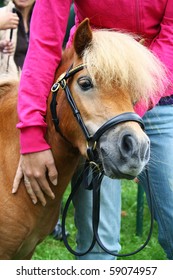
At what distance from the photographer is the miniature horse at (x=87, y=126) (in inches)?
88.7

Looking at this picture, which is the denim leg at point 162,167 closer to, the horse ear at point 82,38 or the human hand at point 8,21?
the horse ear at point 82,38

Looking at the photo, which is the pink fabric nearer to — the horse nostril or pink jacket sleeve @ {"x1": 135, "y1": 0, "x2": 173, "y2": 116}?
pink jacket sleeve @ {"x1": 135, "y1": 0, "x2": 173, "y2": 116}

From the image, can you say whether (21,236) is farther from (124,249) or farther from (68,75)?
(124,249)

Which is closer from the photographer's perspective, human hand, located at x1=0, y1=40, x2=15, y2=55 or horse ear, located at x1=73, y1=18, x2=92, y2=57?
horse ear, located at x1=73, y1=18, x2=92, y2=57

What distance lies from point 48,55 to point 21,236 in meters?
0.92

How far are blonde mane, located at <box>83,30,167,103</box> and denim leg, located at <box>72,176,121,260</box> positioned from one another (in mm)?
779

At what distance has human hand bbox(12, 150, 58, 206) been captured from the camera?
2.54 meters

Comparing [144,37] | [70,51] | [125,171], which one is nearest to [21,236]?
[125,171]

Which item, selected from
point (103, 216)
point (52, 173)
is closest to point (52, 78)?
point (52, 173)

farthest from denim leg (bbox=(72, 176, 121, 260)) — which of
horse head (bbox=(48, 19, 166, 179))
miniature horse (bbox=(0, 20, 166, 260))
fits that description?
horse head (bbox=(48, 19, 166, 179))

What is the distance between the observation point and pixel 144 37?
279cm

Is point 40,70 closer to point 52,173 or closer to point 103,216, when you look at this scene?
point 52,173

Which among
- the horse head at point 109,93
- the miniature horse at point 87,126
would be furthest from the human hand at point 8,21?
the horse head at point 109,93

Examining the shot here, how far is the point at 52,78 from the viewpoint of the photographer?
2605 millimetres
